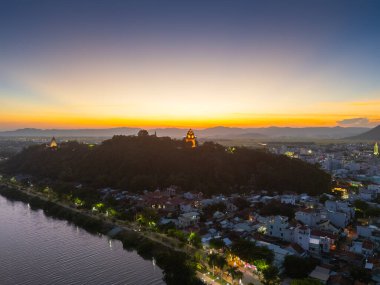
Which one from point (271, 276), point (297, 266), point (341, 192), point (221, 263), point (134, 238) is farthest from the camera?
point (341, 192)

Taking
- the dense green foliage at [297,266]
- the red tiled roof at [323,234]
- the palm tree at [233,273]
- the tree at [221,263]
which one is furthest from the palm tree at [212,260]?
the red tiled roof at [323,234]

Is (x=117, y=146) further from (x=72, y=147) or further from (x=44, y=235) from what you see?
(x=44, y=235)

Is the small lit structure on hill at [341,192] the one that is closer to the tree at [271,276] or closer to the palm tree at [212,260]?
the tree at [271,276]

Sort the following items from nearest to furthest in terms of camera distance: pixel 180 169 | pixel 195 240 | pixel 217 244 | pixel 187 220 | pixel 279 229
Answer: pixel 217 244 < pixel 195 240 < pixel 279 229 < pixel 187 220 < pixel 180 169

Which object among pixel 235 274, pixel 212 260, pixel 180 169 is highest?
pixel 180 169

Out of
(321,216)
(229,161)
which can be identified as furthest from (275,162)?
(321,216)

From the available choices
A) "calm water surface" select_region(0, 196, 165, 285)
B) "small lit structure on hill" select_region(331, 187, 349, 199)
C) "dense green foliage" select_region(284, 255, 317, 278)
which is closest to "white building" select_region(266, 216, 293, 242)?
"dense green foliage" select_region(284, 255, 317, 278)

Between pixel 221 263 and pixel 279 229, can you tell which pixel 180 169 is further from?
pixel 221 263

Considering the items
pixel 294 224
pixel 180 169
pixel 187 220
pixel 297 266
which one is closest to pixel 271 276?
pixel 297 266
